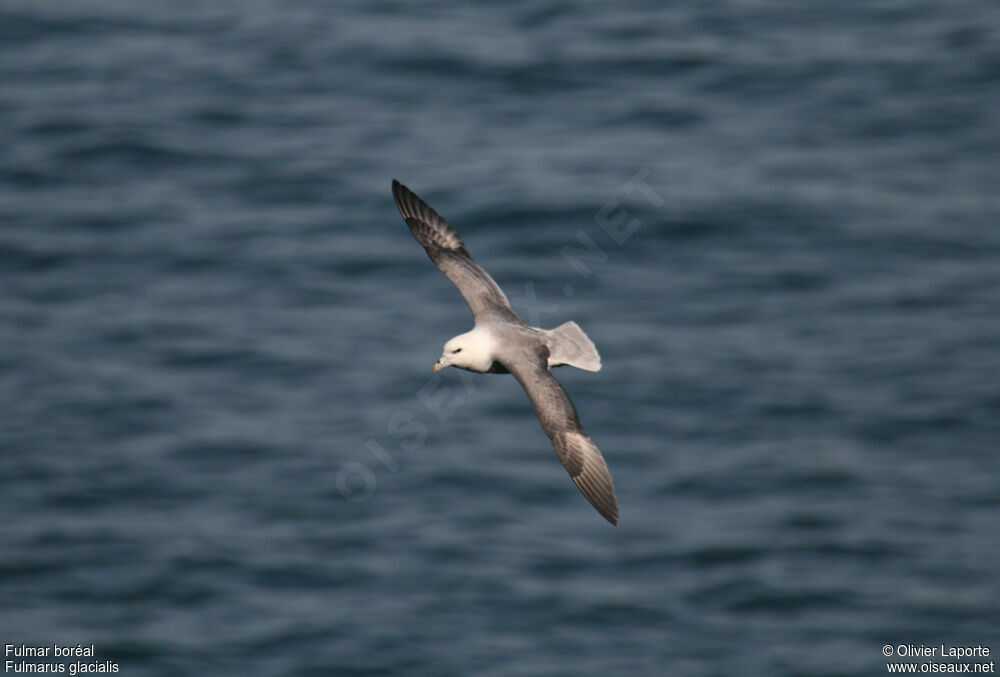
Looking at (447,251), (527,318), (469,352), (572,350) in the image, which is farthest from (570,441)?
(527,318)

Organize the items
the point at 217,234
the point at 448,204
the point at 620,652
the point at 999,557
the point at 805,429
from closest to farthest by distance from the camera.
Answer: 1. the point at 620,652
2. the point at 999,557
3. the point at 805,429
4. the point at 448,204
5. the point at 217,234

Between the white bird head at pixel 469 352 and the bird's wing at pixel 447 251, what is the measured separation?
3.60 ft

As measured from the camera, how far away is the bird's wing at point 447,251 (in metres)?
12.0

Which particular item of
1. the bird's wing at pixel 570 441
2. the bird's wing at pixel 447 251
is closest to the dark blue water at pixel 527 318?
the bird's wing at pixel 447 251

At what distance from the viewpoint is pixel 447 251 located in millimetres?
12562

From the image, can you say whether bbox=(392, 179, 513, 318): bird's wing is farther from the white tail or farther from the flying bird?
the white tail

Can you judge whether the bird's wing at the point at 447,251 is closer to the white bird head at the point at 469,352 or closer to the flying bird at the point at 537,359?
the flying bird at the point at 537,359

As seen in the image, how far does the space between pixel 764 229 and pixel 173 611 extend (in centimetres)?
874

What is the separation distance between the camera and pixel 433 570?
16.0 m

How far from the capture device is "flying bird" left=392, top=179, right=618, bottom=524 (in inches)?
411

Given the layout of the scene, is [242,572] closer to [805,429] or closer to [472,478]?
[472,478]

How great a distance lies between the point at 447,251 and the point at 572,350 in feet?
5.50

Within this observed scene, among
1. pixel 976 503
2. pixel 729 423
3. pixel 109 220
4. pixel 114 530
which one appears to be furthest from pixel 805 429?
pixel 109 220

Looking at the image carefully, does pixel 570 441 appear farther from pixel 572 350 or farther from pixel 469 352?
pixel 572 350
